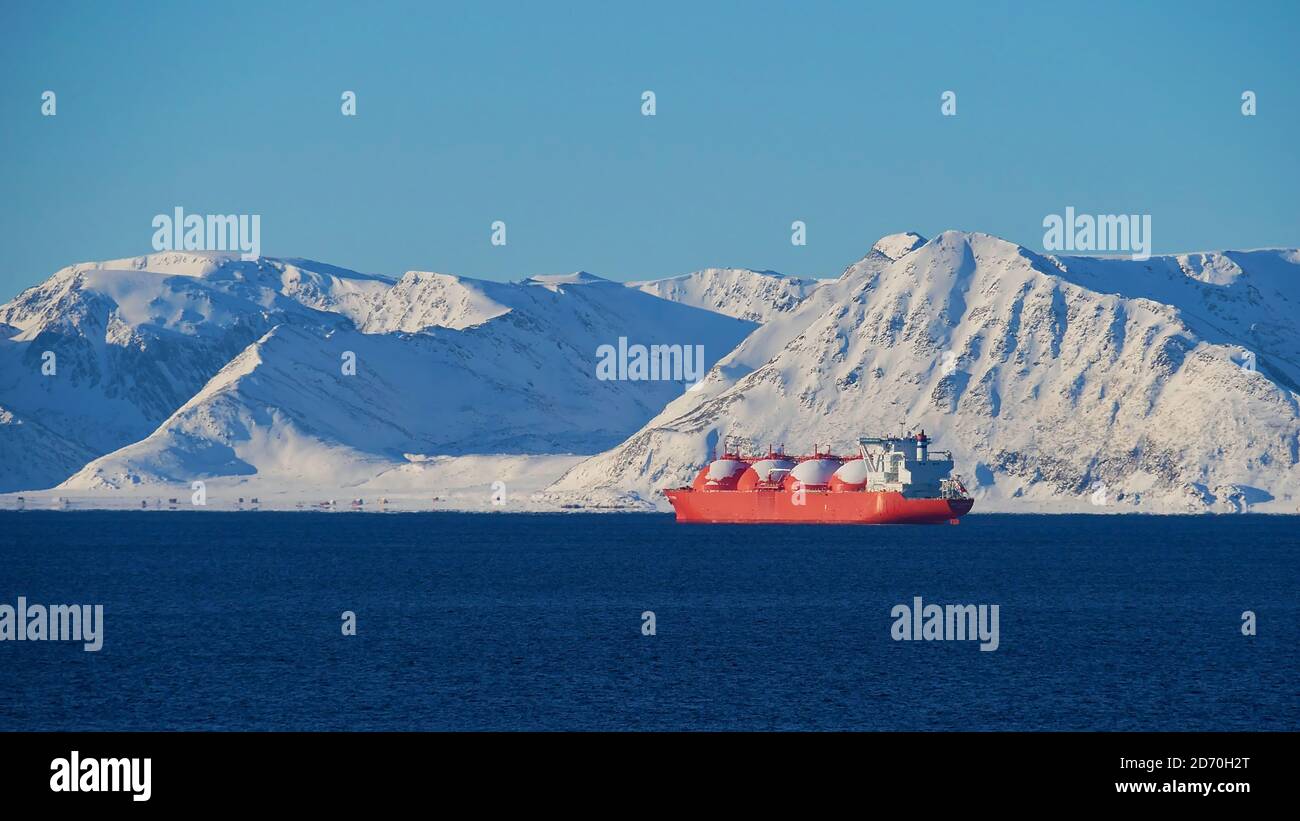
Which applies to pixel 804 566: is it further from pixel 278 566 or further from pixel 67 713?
pixel 67 713
